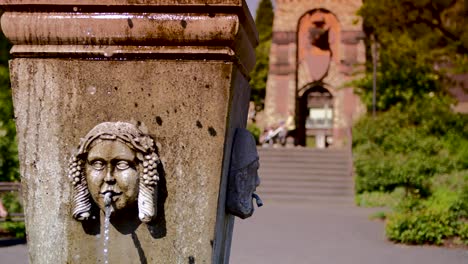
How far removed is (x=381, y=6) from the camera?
2038 centimetres

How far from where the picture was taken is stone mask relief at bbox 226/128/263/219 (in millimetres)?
2889

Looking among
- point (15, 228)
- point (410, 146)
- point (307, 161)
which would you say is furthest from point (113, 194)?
point (307, 161)

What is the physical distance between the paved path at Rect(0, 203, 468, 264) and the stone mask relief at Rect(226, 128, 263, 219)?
629 centimetres

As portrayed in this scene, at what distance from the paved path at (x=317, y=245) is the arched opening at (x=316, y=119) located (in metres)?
18.7

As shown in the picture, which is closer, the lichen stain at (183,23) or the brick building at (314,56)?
the lichen stain at (183,23)

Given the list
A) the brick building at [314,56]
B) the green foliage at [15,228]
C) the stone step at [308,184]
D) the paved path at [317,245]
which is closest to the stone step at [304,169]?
the stone step at [308,184]

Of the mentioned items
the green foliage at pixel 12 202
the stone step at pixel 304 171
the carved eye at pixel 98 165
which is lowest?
the green foliage at pixel 12 202

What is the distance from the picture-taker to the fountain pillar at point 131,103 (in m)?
2.66

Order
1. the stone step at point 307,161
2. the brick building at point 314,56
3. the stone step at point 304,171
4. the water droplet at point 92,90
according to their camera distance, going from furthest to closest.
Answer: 1. the brick building at point 314,56
2. the stone step at point 307,161
3. the stone step at point 304,171
4. the water droplet at point 92,90

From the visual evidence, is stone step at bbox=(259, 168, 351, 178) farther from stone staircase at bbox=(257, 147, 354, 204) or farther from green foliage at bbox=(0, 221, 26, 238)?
green foliage at bbox=(0, 221, 26, 238)

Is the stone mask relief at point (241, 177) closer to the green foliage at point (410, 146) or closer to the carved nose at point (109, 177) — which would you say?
the carved nose at point (109, 177)

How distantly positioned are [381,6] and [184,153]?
61.3 feet

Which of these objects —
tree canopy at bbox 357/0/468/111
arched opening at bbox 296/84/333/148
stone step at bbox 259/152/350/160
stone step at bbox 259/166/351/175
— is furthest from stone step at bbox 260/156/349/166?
arched opening at bbox 296/84/333/148

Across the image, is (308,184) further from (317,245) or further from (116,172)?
(116,172)
